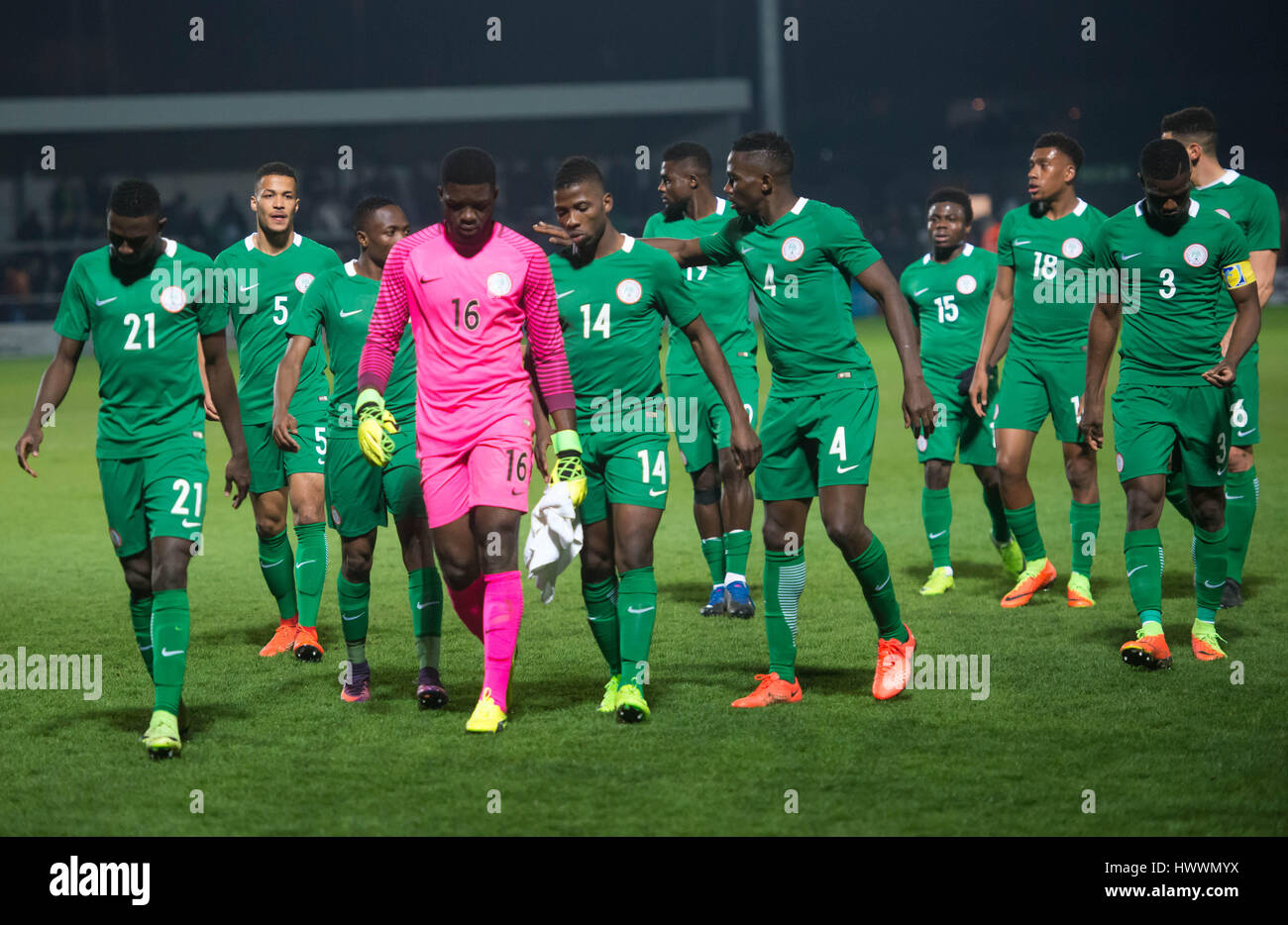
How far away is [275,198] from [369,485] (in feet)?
6.03

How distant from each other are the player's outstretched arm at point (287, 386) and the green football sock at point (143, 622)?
939mm

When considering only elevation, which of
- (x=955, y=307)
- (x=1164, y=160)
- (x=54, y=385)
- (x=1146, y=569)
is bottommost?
(x=1146, y=569)

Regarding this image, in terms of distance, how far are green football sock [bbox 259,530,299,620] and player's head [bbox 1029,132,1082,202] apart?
4397 mm

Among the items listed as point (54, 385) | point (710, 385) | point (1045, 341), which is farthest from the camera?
point (710, 385)

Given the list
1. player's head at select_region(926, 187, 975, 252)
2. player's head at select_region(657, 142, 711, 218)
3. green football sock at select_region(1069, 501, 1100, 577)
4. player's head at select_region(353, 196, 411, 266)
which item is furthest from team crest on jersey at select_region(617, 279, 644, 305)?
player's head at select_region(926, 187, 975, 252)

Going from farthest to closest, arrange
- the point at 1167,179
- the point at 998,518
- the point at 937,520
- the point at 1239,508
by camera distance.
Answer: the point at 998,518 → the point at 937,520 → the point at 1239,508 → the point at 1167,179

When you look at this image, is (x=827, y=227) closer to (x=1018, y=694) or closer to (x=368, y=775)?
(x=1018, y=694)

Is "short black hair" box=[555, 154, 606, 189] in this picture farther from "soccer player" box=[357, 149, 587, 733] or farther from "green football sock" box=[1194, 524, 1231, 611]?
"green football sock" box=[1194, 524, 1231, 611]

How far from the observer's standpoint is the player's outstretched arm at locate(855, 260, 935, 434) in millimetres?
5895

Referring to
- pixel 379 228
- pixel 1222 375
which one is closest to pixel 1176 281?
pixel 1222 375

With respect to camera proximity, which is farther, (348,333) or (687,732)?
(348,333)

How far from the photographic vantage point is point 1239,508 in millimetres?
7922

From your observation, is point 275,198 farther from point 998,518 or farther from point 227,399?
point 998,518
